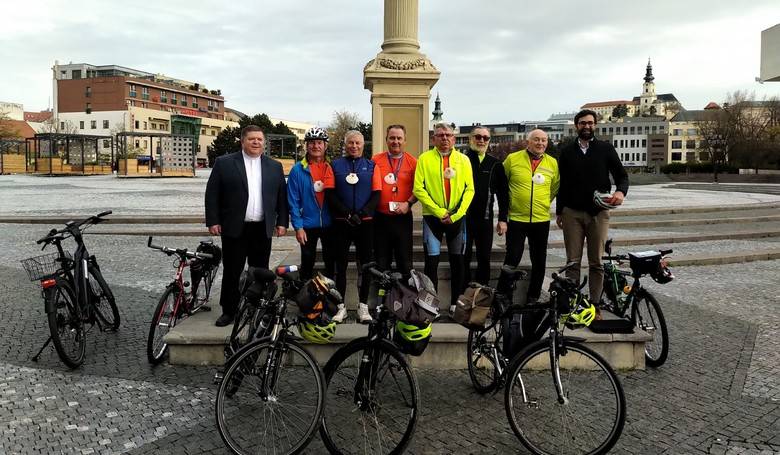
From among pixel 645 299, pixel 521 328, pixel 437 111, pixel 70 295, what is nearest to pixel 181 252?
pixel 70 295

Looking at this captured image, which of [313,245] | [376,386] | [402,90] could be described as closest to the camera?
[376,386]

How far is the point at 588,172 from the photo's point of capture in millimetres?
5723

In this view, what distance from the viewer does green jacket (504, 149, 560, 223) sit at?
574cm

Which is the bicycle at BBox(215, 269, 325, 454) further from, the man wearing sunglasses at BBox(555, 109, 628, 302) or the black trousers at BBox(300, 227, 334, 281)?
the man wearing sunglasses at BBox(555, 109, 628, 302)

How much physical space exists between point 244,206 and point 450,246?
1.99 m

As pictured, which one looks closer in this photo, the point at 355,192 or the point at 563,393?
the point at 563,393

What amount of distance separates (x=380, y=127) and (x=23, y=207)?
15.8m

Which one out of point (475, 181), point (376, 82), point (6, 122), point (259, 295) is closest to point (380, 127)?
point (376, 82)

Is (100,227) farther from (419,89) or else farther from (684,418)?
(684,418)

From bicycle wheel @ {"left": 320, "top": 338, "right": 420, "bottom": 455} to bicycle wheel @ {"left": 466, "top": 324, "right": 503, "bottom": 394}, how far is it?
3.45 feet

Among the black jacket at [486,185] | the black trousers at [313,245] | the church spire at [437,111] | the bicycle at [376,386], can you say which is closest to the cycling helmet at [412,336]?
the bicycle at [376,386]

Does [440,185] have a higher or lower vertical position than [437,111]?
lower

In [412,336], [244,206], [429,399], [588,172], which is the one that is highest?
[588,172]

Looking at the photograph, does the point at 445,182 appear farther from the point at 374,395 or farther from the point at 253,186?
the point at 374,395
